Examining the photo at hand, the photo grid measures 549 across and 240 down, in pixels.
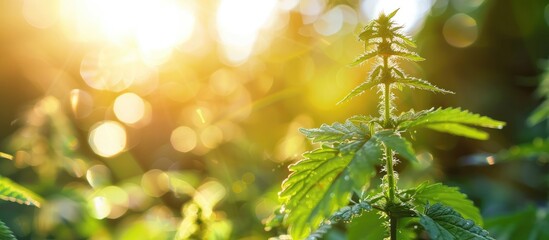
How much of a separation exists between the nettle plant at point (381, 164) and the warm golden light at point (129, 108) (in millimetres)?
3981

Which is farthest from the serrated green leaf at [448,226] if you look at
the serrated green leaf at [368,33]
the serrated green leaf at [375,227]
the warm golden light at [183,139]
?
the warm golden light at [183,139]

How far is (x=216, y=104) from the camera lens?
423 cm

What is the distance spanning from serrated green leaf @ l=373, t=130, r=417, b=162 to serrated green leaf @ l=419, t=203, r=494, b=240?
0.44 ft

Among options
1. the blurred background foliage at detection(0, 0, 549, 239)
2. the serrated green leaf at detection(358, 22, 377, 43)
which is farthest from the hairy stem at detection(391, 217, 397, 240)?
the blurred background foliage at detection(0, 0, 549, 239)

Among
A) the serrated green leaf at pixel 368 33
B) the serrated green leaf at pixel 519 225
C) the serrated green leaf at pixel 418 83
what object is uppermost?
the serrated green leaf at pixel 519 225

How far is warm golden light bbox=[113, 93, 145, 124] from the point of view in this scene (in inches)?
193

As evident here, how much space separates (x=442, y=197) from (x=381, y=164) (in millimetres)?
209

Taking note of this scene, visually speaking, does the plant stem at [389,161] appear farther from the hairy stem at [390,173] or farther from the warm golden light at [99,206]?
the warm golden light at [99,206]

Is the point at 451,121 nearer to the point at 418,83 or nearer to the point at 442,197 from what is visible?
the point at 418,83

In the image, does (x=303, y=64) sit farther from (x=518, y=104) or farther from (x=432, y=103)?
(x=518, y=104)

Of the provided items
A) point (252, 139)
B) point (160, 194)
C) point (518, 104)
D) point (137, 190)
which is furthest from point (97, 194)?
point (518, 104)

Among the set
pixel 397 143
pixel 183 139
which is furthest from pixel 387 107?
pixel 183 139

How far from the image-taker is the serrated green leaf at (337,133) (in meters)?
0.97

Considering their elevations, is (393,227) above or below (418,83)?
below
